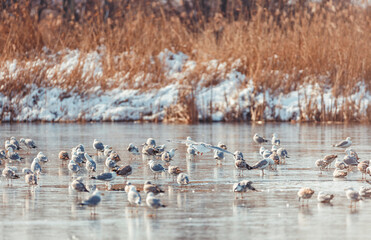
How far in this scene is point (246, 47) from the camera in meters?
27.0

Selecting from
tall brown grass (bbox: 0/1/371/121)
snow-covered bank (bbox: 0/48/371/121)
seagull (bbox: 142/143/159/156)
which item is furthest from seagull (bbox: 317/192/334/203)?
tall brown grass (bbox: 0/1/371/121)

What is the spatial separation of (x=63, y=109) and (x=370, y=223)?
20.4 meters

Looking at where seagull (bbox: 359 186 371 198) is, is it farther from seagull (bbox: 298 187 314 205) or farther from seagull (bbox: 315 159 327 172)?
seagull (bbox: 315 159 327 172)

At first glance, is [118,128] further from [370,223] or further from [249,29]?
[370,223]

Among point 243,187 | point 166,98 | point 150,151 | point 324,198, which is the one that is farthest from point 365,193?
point 166,98

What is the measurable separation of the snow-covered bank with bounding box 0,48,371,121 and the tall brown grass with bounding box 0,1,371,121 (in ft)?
0.81

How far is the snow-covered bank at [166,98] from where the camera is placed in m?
25.0

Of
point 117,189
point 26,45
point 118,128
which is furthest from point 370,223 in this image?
point 26,45

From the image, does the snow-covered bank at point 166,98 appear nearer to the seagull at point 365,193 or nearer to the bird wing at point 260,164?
the bird wing at point 260,164

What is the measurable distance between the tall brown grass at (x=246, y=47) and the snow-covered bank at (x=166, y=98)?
0.25m

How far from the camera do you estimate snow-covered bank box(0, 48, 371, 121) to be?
24984 millimetres

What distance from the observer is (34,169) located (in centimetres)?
1123

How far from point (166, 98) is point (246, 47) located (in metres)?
3.46

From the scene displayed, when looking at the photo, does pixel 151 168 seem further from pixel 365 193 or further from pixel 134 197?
pixel 365 193
